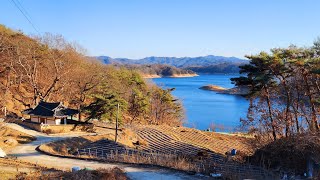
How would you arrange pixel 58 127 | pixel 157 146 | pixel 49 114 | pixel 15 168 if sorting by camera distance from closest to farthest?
pixel 15 168
pixel 157 146
pixel 58 127
pixel 49 114

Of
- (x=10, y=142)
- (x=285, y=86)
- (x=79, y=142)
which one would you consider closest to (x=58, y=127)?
(x=79, y=142)

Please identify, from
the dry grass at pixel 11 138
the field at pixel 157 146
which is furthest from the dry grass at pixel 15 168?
the dry grass at pixel 11 138

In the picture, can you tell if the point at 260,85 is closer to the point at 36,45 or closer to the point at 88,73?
the point at 88,73

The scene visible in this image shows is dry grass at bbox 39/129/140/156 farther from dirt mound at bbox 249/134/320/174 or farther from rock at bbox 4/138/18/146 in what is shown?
dirt mound at bbox 249/134/320/174

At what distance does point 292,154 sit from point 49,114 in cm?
1820

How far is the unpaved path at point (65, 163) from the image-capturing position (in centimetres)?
1115

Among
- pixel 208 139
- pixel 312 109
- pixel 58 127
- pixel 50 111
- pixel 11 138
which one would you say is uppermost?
pixel 312 109

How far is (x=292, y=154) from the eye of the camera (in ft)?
46.2

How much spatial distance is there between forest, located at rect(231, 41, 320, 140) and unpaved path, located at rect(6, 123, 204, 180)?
9326 millimetres

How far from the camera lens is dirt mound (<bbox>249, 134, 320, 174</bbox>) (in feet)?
43.7

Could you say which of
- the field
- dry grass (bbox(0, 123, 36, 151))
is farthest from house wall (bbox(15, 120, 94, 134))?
dry grass (bbox(0, 123, 36, 151))

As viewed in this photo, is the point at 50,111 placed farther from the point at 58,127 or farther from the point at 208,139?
the point at 208,139

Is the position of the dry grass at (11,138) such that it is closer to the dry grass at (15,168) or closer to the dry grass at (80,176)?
the dry grass at (15,168)

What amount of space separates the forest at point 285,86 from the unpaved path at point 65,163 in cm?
933
